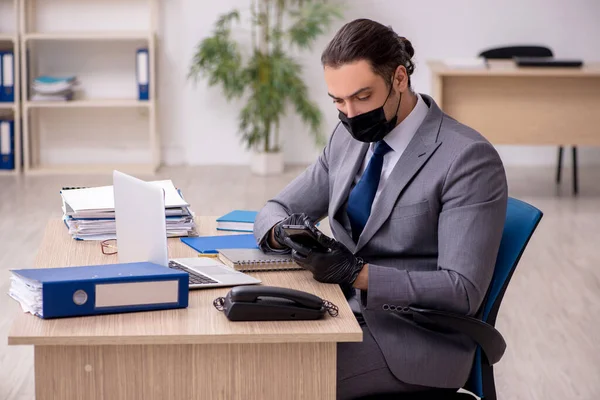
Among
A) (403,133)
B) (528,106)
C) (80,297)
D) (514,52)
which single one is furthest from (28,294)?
(514,52)

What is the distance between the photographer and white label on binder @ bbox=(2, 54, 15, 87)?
21.4 ft

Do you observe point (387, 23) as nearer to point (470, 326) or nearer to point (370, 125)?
point (370, 125)

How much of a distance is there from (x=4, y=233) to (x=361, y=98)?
349 centimetres

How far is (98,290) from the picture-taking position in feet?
5.63

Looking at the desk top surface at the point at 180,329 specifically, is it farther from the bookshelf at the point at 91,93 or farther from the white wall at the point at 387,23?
the white wall at the point at 387,23

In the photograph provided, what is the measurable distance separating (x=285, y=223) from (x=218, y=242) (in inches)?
10.5

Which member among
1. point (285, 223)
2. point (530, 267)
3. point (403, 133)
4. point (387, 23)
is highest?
point (387, 23)

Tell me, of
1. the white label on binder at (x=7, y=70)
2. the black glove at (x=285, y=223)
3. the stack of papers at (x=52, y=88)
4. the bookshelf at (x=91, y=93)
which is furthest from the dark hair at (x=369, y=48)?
the white label on binder at (x=7, y=70)

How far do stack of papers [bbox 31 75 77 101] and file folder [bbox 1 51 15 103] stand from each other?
153 millimetres

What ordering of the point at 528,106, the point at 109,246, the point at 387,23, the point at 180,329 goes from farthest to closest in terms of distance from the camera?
1. the point at 387,23
2. the point at 528,106
3. the point at 109,246
4. the point at 180,329

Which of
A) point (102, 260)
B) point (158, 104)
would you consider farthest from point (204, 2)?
point (102, 260)

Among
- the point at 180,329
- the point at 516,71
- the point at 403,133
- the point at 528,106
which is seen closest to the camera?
the point at 180,329

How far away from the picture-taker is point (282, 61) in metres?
6.49

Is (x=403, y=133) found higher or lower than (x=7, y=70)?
lower
